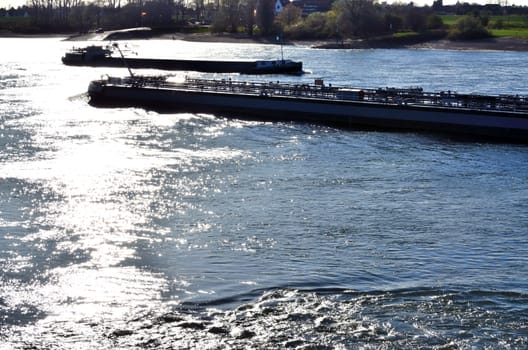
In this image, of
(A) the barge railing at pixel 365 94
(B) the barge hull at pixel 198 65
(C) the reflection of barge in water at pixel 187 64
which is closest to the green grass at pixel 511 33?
(B) the barge hull at pixel 198 65

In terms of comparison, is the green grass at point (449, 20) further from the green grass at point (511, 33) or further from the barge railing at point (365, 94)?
the barge railing at point (365, 94)

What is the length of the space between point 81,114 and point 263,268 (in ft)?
102

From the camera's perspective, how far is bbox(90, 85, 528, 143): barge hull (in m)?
36.9

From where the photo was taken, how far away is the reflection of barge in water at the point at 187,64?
76875 mm

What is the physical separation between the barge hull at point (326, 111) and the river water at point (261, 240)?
4.00ft

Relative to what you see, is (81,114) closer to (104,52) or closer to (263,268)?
(263,268)

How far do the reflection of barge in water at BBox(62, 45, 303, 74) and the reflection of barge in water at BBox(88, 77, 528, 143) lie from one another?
22281 millimetres

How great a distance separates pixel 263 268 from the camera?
1836cm

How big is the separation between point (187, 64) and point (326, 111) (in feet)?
156

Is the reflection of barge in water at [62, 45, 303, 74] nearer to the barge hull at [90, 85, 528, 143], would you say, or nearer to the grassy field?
the barge hull at [90, 85, 528, 143]

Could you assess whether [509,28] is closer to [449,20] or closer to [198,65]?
[449,20]

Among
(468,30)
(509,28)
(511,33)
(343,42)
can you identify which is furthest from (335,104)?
(509,28)

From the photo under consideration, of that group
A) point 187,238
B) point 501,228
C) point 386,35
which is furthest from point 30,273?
point 386,35

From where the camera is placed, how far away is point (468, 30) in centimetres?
11631
